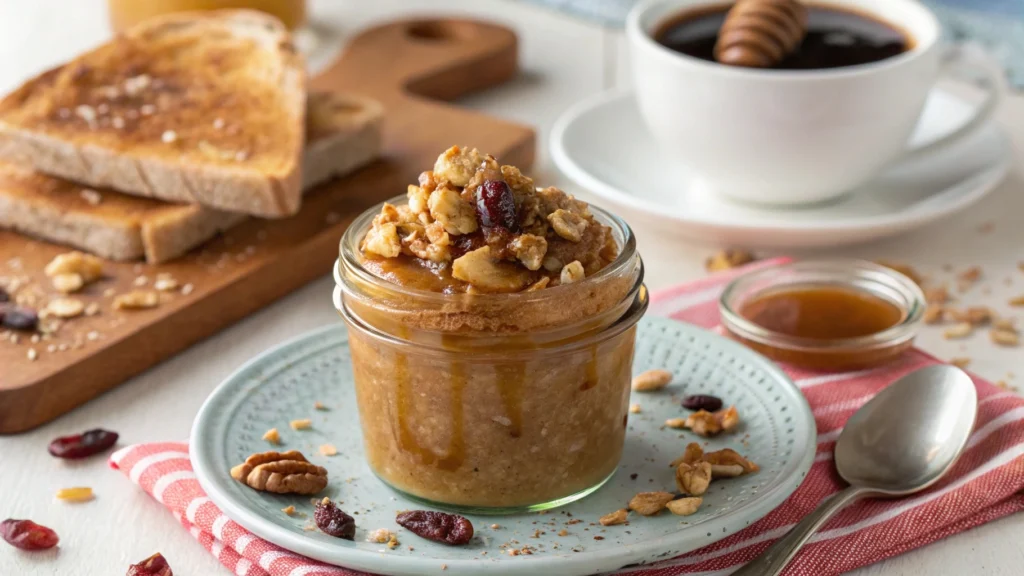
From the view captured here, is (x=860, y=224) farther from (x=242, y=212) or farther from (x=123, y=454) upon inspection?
(x=123, y=454)

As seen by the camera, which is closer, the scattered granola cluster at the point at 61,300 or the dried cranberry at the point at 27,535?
the dried cranberry at the point at 27,535

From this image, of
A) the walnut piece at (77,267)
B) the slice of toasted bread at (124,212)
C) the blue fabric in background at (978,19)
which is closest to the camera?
the walnut piece at (77,267)

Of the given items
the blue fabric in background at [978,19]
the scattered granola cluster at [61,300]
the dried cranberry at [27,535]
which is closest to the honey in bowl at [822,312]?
the scattered granola cluster at [61,300]

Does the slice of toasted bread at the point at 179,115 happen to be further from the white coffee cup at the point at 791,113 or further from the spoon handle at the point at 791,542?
the spoon handle at the point at 791,542

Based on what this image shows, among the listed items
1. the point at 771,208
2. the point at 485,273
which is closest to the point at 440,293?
the point at 485,273

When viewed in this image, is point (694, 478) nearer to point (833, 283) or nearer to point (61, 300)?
point (833, 283)

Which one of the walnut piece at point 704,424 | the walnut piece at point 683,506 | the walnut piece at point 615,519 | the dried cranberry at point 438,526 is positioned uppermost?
the dried cranberry at point 438,526

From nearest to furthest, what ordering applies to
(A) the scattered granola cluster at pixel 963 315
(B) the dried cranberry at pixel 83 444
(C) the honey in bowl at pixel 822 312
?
(B) the dried cranberry at pixel 83 444 < (C) the honey in bowl at pixel 822 312 < (A) the scattered granola cluster at pixel 963 315

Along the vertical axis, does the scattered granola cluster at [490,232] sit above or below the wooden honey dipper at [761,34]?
above
